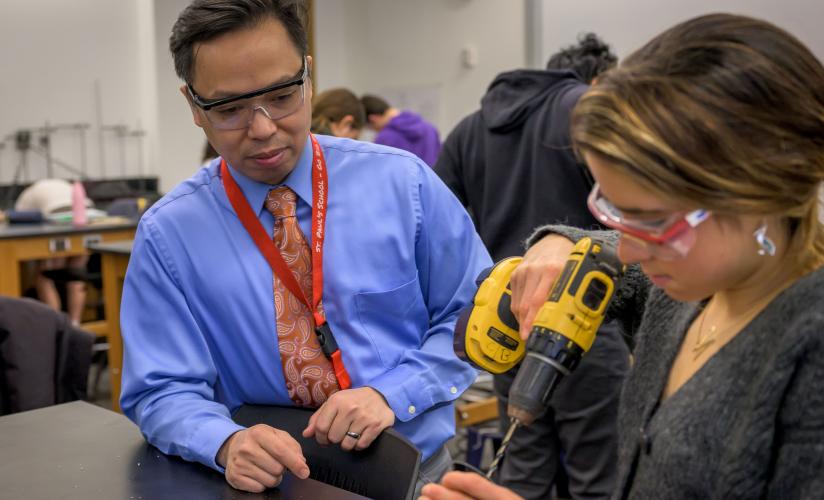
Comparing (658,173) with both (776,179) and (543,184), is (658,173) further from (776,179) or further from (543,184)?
(543,184)

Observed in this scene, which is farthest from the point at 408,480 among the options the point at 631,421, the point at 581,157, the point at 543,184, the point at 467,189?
the point at 467,189

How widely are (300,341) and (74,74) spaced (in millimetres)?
8446

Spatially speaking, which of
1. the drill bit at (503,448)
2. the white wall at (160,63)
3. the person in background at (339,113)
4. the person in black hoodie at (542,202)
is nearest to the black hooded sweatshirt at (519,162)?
the person in black hoodie at (542,202)

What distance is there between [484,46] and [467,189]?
470 centimetres

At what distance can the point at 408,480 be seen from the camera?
4.47ft

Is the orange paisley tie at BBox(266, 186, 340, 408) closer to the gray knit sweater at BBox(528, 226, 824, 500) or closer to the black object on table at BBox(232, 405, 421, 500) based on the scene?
the black object on table at BBox(232, 405, 421, 500)

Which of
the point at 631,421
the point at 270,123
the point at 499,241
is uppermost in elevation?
the point at 270,123

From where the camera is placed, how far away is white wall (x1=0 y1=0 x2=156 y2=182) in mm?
8656

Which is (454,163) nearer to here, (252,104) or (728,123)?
(252,104)

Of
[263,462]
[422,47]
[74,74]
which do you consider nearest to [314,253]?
[263,462]

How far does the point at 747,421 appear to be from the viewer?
3.01 feet

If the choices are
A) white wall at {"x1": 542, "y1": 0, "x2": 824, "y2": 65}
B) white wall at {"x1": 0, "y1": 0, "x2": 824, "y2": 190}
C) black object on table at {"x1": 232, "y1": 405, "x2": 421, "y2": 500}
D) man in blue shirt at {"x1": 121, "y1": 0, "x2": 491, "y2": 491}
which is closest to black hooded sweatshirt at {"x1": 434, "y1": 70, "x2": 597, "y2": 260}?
white wall at {"x1": 542, "y1": 0, "x2": 824, "y2": 65}

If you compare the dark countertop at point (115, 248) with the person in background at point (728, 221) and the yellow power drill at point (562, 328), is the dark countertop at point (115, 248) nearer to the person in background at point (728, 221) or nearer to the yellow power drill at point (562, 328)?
the yellow power drill at point (562, 328)

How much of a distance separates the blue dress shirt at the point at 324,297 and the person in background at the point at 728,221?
Result: 2.01 feet
